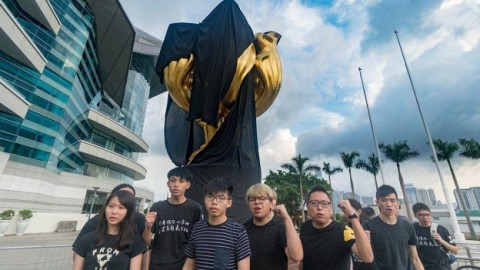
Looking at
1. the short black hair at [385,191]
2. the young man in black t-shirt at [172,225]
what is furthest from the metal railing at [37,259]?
the short black hair at [385,191]

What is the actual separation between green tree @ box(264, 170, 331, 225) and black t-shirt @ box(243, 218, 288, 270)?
24.6m

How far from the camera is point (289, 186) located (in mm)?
28219

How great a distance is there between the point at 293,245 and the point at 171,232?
1.07 metres

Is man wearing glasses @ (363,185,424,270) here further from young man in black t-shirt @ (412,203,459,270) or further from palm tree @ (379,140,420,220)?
palm tree @ (379,140,420,220)

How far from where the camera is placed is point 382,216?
2590 millimetres

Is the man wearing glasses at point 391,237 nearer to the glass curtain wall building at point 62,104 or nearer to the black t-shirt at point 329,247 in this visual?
the black t-shirt at point 329,247

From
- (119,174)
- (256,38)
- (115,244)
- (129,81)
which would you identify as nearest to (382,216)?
(115,244)

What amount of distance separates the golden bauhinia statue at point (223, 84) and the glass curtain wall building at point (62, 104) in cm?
1405

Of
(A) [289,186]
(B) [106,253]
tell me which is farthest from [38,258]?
(A) [289,186]

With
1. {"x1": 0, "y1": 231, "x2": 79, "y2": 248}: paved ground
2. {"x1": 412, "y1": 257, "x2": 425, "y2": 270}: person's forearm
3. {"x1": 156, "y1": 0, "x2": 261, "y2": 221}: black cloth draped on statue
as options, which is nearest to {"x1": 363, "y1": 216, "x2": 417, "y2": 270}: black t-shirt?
{"x1": 412, "y1": 257, "x2": 425, "y2": 270}: person's forearm

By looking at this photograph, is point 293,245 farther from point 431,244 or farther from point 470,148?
point 470,148

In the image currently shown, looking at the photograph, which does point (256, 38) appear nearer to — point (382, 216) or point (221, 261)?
point (382, 216)

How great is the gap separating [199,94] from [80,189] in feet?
71.6

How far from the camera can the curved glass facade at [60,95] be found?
661 inches
